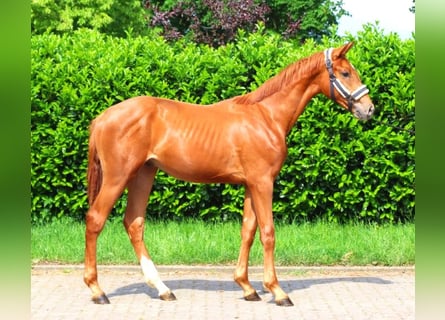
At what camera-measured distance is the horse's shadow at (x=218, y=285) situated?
7645 mm

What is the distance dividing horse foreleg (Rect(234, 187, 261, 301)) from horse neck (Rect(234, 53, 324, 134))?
2.71 ft

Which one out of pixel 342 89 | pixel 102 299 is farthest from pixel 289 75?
pixel 102 299

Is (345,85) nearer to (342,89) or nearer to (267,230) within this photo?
(342,89)

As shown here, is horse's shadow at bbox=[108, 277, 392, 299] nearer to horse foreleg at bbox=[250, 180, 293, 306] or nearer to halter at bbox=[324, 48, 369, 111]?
horse foreleg at bbox=[250, 180, 293, 306]

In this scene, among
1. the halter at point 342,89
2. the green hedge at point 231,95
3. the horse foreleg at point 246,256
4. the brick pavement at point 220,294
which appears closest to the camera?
the brick pavement at point 220,294

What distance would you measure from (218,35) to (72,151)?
2016 centimetres

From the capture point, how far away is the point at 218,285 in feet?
26.2

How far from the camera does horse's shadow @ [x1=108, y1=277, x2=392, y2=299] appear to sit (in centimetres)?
764

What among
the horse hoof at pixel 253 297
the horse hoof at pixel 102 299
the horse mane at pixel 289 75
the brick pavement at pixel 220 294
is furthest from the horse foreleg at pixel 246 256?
the horse hoof at pixel 102 299

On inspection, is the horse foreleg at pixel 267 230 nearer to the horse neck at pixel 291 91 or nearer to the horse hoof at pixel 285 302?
the horse hoof at pixel 285 302

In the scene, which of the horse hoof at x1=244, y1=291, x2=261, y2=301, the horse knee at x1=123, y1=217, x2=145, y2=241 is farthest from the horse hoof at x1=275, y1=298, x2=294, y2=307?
the horse knee at x1=123, y1=217, x2=145, y2=241

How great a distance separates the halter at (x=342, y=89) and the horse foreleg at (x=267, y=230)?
1094mm

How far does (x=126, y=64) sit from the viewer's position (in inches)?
435

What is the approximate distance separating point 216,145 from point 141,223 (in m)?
1.09
